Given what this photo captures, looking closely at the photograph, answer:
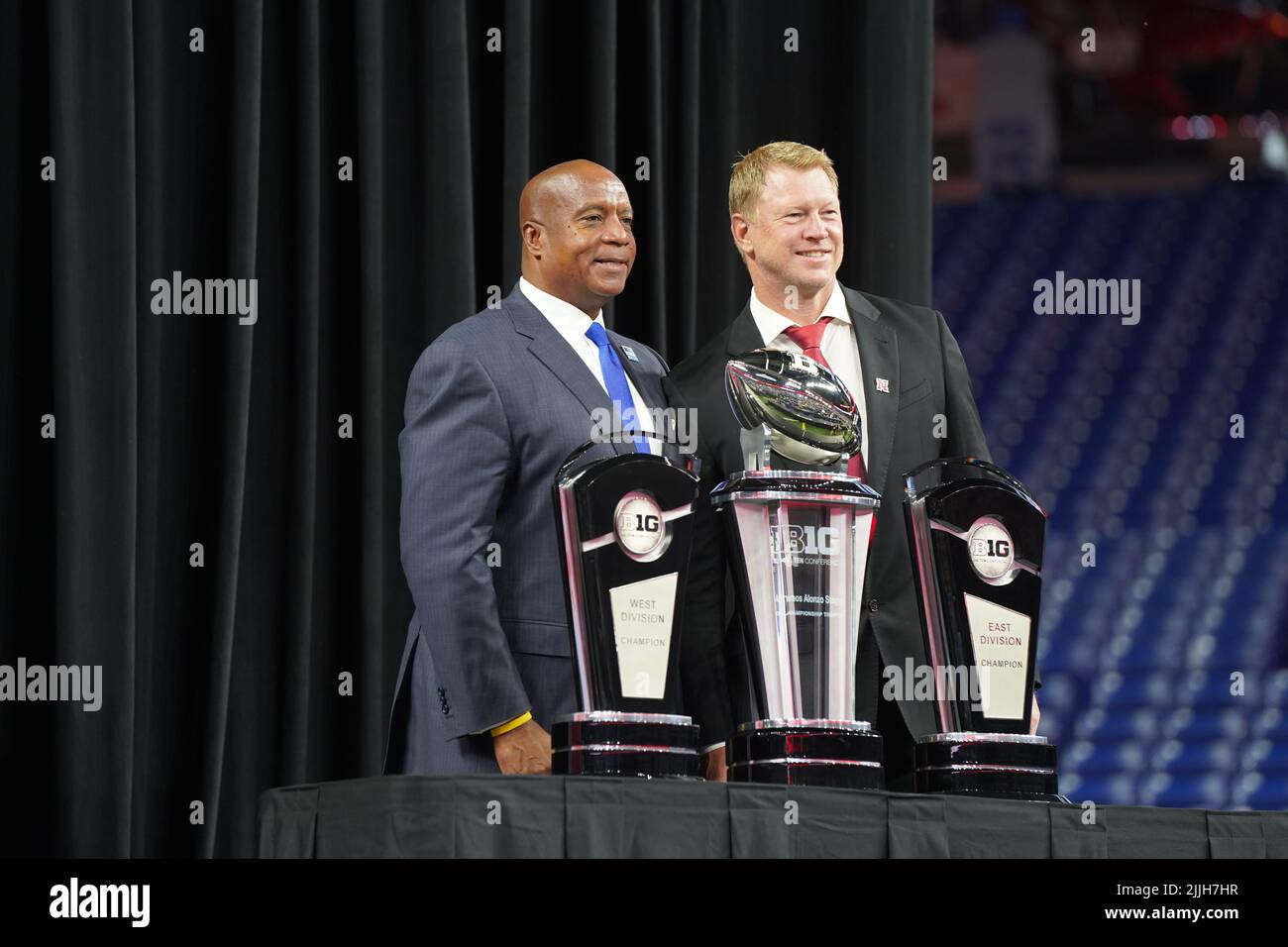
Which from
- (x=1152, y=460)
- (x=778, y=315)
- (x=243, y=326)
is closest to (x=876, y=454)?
(x=778, y=315)

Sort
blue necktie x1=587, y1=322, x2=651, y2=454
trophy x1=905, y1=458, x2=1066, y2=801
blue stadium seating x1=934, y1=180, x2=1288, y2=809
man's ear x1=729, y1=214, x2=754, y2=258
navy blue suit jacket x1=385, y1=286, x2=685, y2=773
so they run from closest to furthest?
trophy x1=905, y1=458, x2=1066, y2=801 → navy blue suit jacket x1=385, y1=286, x2=685, y2=773 → blue necktie x1=587, y1=322, x2=651, y2=454 → man's ear x1=729, y1=214, x2=754, y2=258 → blue stadium seating x1=934, y1=180, x2=1288, y2=809

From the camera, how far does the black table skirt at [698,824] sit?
1.29m

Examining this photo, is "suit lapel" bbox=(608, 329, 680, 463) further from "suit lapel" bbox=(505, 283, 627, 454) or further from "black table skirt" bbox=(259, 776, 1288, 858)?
"black table skirt" bbox=(259, 776, 1288, 858)

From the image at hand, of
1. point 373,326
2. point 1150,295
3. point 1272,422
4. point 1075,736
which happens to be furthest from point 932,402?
point 1150,295

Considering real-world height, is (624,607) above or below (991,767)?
above

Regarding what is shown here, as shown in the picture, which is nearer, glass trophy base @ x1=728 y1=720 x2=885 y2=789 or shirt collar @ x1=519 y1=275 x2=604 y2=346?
glass trophy base @ x1=728 y1=720 x2=885 y2=789

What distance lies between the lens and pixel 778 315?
1980mm

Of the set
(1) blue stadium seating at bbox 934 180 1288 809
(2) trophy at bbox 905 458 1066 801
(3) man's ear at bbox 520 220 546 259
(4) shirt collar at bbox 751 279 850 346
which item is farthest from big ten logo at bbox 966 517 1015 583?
(1) blue stadium seating at bbox 934 180 1288 809

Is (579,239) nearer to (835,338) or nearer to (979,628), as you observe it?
(835,338)

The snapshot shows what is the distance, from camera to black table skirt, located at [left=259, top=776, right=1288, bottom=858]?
50.8 inches

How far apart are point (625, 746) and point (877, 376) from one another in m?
0.67

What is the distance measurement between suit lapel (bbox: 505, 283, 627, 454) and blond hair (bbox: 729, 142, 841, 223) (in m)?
0.30

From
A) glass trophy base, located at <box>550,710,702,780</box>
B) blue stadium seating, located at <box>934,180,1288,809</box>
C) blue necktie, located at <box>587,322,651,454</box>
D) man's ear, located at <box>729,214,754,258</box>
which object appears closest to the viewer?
glass trophy base, located at <box>550,710,702,780</box>

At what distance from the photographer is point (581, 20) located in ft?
8.72
